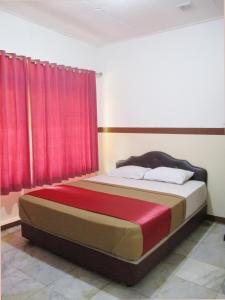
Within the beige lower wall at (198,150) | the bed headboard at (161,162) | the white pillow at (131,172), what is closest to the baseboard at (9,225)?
the white pillow at (131,172)

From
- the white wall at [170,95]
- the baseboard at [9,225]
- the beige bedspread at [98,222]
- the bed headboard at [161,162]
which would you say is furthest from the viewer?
the bed headboard at [161,162]

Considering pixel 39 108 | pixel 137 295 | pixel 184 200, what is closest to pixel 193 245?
pixel 184 200

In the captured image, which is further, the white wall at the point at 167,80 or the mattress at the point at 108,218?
the white wall at the point at 167,80

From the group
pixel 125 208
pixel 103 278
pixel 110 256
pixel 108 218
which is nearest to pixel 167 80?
pixel 125 208

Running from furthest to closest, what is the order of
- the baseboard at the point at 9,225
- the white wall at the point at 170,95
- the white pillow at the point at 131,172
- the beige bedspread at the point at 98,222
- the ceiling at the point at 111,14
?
the white pillow at the point at 131,172 → the white wall at the point at 170,95 → the baseboard at the point at 9,225 → the ceiling at the point at 111,14 → the beige bedspread at the point at 98,222

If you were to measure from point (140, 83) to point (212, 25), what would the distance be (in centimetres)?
122

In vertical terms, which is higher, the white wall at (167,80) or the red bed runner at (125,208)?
the white wall at (167,80)

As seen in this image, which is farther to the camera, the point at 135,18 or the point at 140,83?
the point at 140,83

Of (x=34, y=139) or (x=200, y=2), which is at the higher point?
(x=200, y=2)

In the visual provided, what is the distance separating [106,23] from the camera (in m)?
3.34

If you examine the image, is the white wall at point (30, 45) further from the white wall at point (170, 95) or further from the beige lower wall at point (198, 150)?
the beige lower wall at point (198, 150)

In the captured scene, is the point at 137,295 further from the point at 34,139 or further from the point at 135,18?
the point at 135,18

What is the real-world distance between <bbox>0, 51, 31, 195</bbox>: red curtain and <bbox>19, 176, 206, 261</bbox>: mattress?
0.45 m

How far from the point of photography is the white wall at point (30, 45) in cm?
305
